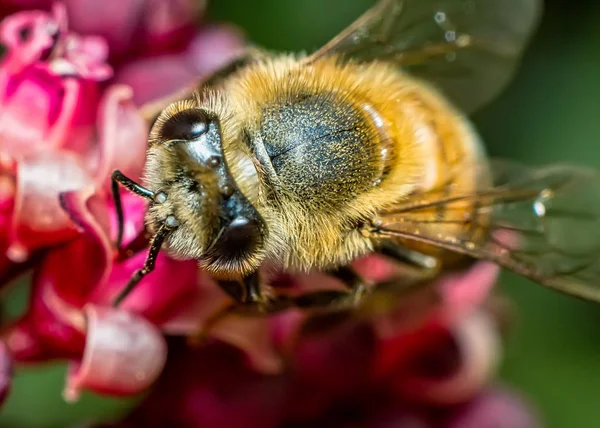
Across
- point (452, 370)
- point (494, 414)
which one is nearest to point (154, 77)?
point (452, 370)

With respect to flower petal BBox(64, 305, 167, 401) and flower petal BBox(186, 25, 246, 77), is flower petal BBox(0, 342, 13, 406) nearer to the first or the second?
flower petal BBox(64, 305, 167, 401)

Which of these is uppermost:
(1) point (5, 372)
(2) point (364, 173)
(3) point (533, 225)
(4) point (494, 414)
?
(2) point (364, 173)

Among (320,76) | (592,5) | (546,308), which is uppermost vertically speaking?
(320,76)

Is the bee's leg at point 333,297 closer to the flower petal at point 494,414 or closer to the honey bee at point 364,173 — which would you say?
the honey bee at point 364,173

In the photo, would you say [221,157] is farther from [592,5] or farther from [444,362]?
[592,5]

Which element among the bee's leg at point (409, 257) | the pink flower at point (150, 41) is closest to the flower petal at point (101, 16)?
the pink flower at point (150, 41)

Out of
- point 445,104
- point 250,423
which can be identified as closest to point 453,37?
point 445,104

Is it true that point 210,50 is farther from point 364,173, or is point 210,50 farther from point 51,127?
point 364,173
